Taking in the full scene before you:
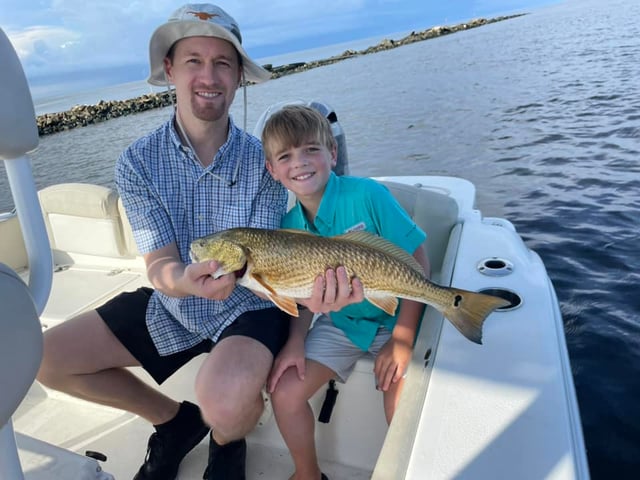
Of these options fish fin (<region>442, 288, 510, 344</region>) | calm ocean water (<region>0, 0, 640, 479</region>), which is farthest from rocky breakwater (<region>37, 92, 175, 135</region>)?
fish fin (<region>442, 288, 510, 344</region>)

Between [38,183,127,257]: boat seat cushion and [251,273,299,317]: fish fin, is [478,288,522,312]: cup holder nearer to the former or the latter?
[251,273,299,317]: fish fin

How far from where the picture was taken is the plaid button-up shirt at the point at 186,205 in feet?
8.50

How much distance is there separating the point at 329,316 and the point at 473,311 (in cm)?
99

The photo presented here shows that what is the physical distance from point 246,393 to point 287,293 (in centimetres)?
52

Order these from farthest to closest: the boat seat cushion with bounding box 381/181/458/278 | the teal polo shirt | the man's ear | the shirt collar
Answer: the boat seat cushion with bounding box 381/181/458/278 → the man's ear → the shirt collar → the teal polo shirt

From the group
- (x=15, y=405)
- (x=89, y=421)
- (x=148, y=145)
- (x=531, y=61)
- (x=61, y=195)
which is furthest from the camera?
(x=531, y=61)

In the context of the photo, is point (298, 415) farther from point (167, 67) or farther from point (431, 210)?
point (167, 67)

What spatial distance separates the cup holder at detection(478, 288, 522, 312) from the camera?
223 centimetres

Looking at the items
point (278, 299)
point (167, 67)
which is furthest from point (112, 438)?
point (167, 67)

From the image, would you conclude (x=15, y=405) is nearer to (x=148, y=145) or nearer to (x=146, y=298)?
(x=146, y=298)

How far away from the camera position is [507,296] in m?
2.33

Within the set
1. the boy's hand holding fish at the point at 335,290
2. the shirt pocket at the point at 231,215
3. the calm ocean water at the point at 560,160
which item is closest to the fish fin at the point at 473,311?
the boy's hand holding fish at the point at 335,290

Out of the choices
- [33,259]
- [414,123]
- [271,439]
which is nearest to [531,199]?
[271,439]

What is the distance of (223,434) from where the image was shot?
2.36 m
